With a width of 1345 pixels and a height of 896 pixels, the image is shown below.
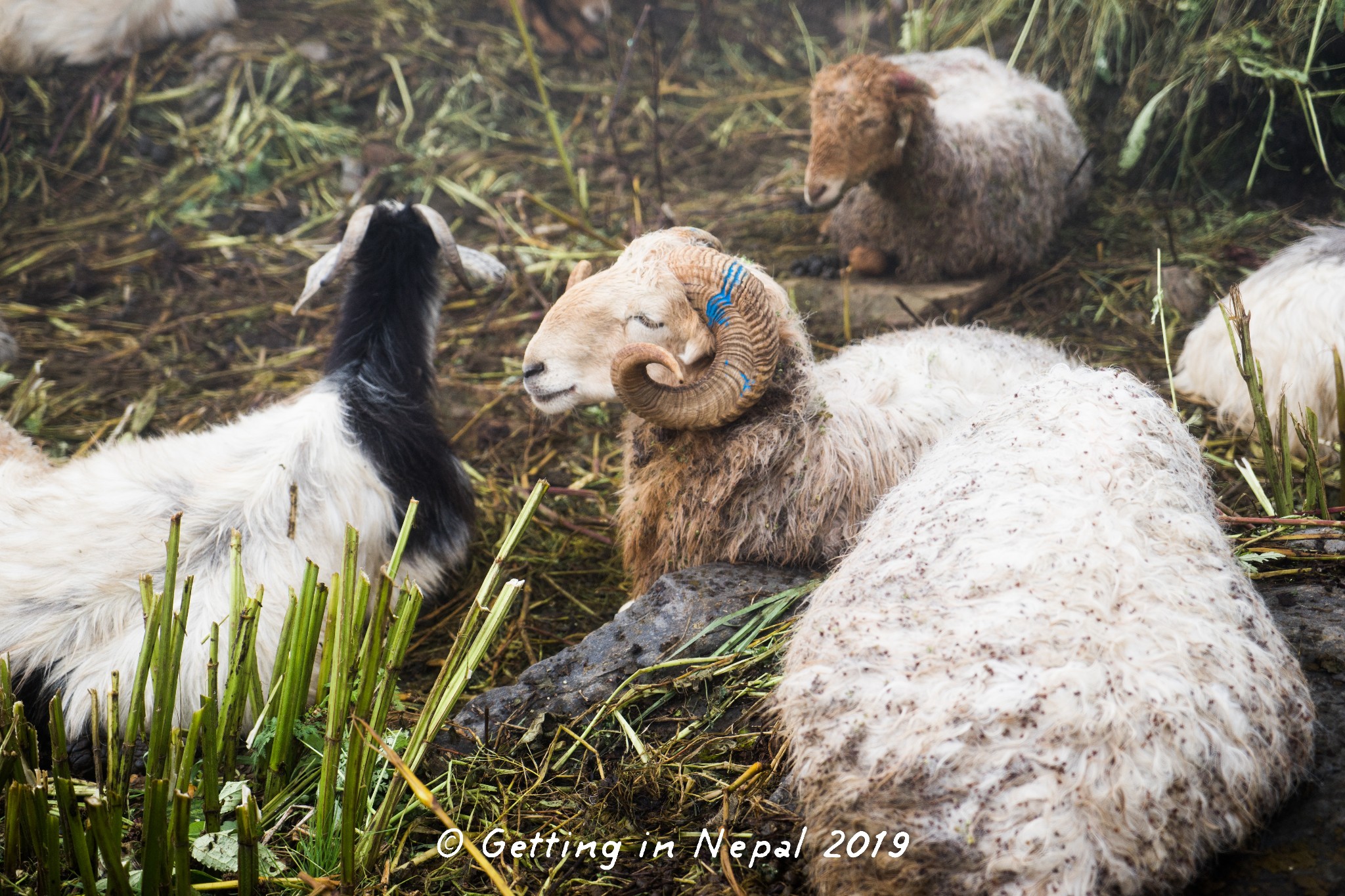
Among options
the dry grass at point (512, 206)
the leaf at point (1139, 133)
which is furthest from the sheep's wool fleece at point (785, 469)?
the leaf at point (1139, 133)

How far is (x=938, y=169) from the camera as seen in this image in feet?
16.7

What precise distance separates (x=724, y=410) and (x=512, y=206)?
4.18m

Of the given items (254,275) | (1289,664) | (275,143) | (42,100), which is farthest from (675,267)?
(42,100)

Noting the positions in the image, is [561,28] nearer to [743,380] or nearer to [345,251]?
[345,251]

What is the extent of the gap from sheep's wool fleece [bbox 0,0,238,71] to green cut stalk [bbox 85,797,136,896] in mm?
7593

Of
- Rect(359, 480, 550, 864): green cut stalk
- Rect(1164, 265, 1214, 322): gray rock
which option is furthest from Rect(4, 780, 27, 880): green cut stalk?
Rect(1164, 265, 1214, 322): gray rock

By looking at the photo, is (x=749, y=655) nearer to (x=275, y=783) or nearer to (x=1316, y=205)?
(x=275, y=783)

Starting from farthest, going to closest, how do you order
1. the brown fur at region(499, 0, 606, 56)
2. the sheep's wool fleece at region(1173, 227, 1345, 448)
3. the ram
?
the brown fur at region(499, 0, 606, 56)
the ram
the sheep's wool fleece at region(1173, 227, 1345, 448)

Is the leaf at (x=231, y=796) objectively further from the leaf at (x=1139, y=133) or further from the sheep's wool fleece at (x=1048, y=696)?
the leaf at (x=1139, y=133)

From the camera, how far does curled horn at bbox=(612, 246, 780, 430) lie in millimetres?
3041

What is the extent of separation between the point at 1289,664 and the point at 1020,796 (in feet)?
2.43

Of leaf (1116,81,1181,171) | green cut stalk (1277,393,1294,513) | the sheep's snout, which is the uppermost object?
leaf (1116,81,1181,171)

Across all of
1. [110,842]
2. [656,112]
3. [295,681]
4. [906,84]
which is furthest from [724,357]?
[656,112]

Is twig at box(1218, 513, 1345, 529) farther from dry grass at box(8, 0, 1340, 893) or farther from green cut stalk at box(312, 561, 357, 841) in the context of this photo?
green cut stalk at box(312, 561, 357, 841)
